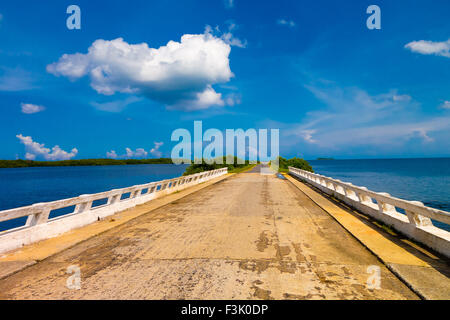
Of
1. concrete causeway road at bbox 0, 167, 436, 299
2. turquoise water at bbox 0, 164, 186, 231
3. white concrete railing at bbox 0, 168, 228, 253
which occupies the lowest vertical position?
turquoise water at bbox 0, 164, 186, 231

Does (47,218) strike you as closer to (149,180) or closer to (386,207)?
(386,207)

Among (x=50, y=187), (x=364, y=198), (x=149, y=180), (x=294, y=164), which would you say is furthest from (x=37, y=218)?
(x=149, y=180)

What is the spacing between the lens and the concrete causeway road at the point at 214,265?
3.68m

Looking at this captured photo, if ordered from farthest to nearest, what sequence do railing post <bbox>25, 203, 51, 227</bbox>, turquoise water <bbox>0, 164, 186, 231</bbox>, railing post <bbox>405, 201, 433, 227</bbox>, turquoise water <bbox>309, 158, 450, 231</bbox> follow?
turquoise water <bbox>0, 164, 186, 231</bbox>
turquoise water <bbox>309, 158, 450, 231</bbox>
railing post <bbox>25, 203, 51, 227</bbox>
railing post <bbox>405, 201, 433, 227</bbox>

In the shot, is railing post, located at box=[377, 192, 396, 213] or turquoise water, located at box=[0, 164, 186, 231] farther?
turquoise water, located at box=[0, 164, 186, 231]

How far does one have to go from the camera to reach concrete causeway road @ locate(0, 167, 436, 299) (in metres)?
3.68

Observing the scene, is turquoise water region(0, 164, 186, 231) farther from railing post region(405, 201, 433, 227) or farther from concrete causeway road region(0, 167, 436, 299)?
railing post region(405, 201, 433, 227)

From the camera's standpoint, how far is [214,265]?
15.3ft

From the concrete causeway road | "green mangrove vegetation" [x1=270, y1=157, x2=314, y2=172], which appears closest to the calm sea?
"green mangrove vegetation" [x1=270, y1=157, x2=314, y2=172]

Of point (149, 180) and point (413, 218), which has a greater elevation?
point (413, 218)

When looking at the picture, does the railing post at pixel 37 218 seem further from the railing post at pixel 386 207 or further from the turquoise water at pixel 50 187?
the turquoise water at pixel 50 187
